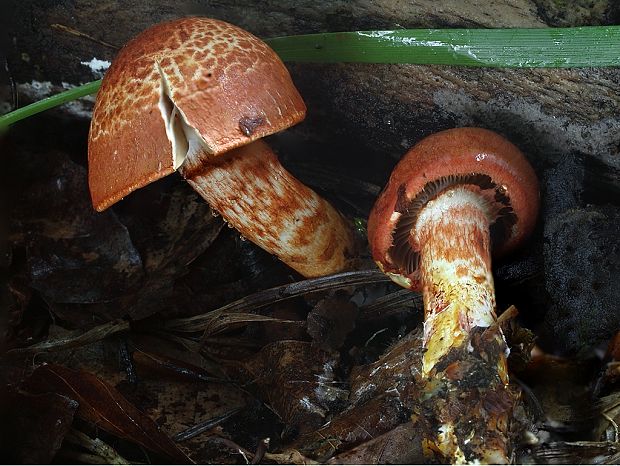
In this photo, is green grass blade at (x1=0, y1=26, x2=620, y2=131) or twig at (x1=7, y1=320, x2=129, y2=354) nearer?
green grass blade at (x1=0, y1=26, x2=620, y2=131)

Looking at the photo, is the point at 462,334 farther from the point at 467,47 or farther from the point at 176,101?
the point at 176,101

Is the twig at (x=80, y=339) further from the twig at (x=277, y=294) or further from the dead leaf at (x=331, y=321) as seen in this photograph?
the dead leaf at (x=331, y=321)

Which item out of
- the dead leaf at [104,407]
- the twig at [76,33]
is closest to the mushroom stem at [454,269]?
the dead leaf at [104,407]

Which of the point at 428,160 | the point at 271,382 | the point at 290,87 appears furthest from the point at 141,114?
the point at 271,382

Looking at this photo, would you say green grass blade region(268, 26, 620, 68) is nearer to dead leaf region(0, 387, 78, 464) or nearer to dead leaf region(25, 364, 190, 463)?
dead leaf region(25, 364, 190, 463)

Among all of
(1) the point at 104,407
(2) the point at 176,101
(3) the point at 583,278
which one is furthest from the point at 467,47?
(1) the point at 104,407

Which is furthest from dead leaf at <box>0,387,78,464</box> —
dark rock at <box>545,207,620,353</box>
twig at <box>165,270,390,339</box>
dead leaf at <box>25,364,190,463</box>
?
dark rock at <box>545,207,620,353</box>
